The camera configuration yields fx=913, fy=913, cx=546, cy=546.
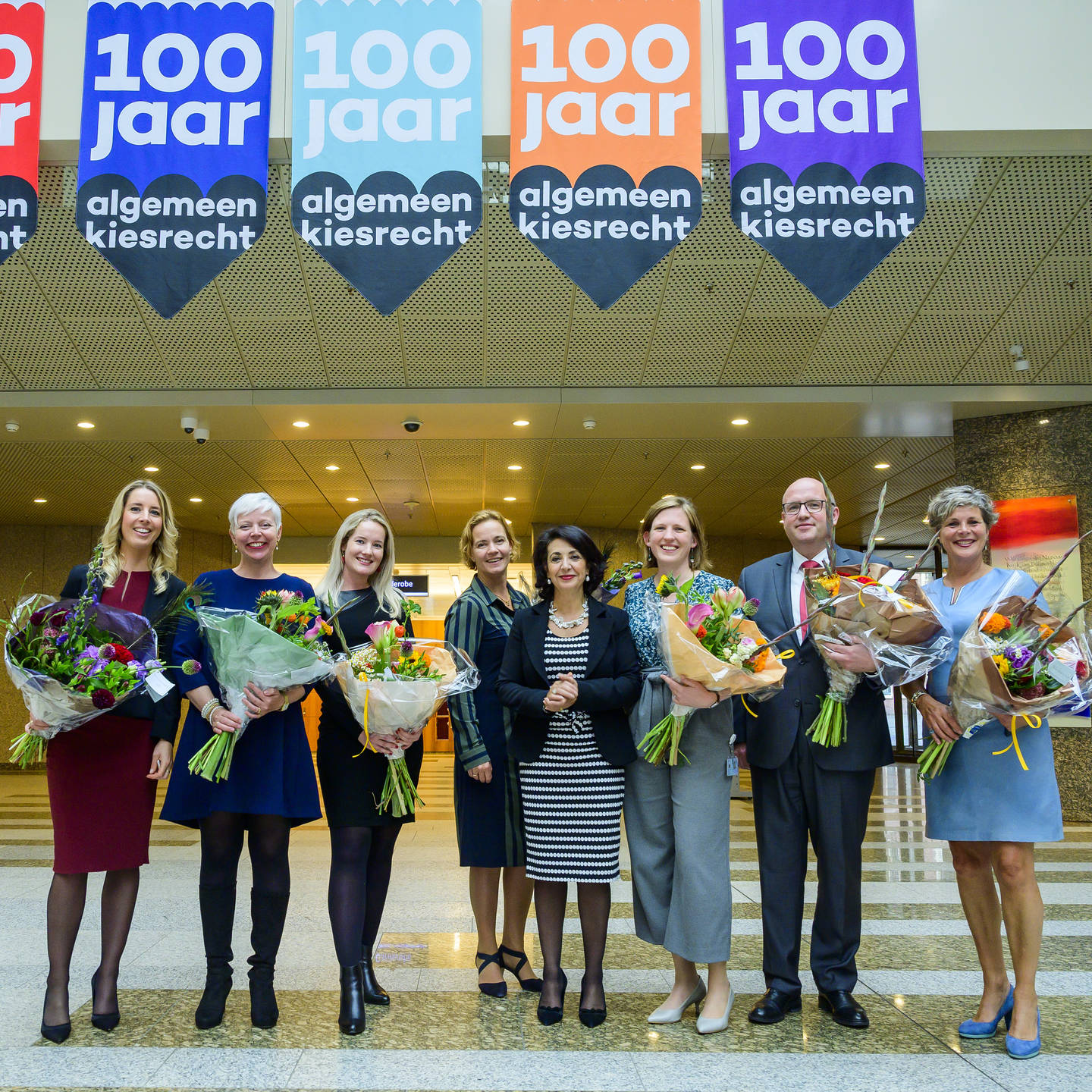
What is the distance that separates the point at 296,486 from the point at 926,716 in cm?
975

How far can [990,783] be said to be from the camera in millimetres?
2809

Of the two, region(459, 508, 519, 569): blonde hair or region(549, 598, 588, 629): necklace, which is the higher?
region(459, 508, 519, 569): blonde hair

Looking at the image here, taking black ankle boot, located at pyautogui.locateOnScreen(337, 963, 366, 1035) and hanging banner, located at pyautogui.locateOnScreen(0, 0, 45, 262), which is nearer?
black ankle boot, located at pyautogui.locateOnScreen(337, 963, 366, 1035)

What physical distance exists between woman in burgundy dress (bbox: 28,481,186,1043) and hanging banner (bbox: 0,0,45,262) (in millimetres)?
2380

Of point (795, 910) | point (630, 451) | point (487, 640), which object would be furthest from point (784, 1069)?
point (630, 451)

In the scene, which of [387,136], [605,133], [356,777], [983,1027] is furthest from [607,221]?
[983,1027]

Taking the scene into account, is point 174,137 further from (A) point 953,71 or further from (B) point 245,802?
(A) point 953,71

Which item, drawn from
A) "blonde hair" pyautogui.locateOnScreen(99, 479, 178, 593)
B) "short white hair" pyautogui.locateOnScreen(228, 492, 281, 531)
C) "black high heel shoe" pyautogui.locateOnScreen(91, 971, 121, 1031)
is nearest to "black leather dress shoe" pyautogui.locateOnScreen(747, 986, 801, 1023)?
"black high heel shoe" pyautogui.locateOnScreen(91, 971, 121, 1031)

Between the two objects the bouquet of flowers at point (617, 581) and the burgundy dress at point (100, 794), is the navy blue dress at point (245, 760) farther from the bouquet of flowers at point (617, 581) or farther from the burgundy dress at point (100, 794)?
the bouquet of flowers at point (617, 581)

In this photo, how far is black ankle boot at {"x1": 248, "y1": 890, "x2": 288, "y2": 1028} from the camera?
2822mm

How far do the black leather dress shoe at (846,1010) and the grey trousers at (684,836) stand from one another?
1.30 ft

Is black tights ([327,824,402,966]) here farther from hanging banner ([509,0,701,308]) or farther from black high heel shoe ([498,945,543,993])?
hanging banner ([509,0,701,308])

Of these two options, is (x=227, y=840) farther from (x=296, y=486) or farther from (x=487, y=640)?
(x=296, y=486)

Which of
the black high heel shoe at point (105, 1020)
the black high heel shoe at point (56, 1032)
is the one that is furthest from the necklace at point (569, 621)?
the black high heel shoe at point (56, 1032)
